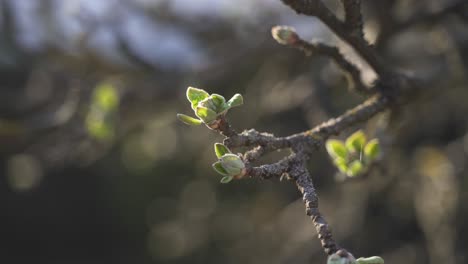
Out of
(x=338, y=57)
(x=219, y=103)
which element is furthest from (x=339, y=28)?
(x=219, y=103)

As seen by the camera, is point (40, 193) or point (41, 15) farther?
point (40, 193)

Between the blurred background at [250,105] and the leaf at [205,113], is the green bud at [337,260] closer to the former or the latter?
the leaf at [205,113]

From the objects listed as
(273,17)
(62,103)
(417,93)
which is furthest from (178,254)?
(417,93)

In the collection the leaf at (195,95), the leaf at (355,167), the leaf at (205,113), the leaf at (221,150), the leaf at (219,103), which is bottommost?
the leaf at (221,150)

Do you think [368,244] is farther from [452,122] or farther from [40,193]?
[40,193]

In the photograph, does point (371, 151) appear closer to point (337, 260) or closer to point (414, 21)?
point (337, 260)

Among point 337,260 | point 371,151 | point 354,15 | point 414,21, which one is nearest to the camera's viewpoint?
point 337,260

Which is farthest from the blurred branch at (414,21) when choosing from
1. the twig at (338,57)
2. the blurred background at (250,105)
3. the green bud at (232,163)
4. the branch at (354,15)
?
the green bud at (232,163)

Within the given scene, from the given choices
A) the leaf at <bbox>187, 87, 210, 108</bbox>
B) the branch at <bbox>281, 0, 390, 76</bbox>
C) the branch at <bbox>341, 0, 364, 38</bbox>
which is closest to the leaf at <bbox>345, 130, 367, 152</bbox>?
the branch at <bbox>281, 0, 390, 76</bbox>
